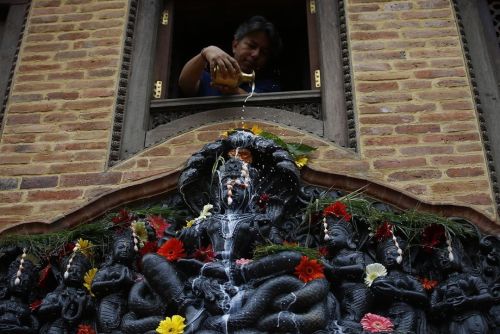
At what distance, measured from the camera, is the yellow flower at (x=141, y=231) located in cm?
478

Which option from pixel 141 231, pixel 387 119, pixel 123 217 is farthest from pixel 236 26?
pixel 141 231

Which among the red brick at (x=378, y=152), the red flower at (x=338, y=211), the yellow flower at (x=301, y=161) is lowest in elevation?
the red flower at (x=338, y=211)

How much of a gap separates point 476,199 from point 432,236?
0.55m

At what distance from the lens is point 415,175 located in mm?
5203

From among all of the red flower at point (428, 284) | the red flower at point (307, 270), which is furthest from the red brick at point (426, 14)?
the red flower at point (307, 270)

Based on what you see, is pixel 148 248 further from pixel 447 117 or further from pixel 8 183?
pixel 447 117

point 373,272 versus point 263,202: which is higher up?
point 263,202

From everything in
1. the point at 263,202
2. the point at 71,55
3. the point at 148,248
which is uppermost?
the point at 71,55

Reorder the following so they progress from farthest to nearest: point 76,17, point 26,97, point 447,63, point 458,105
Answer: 1. point 76,17
2. point 26,97
3. point 447,63
4. point 458,105

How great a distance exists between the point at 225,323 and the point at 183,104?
Result: 220 centimetres

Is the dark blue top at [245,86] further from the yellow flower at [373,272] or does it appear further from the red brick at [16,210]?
the yellow flower at [373,272]

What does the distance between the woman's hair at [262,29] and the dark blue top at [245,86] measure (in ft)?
0.97

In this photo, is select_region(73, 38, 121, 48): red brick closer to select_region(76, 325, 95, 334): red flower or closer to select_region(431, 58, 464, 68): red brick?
select_region(431, 58, 464, 68): red brick

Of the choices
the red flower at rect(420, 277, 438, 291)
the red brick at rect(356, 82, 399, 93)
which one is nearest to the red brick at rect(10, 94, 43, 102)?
the red brick at rect(356, 82, 399, 93)
